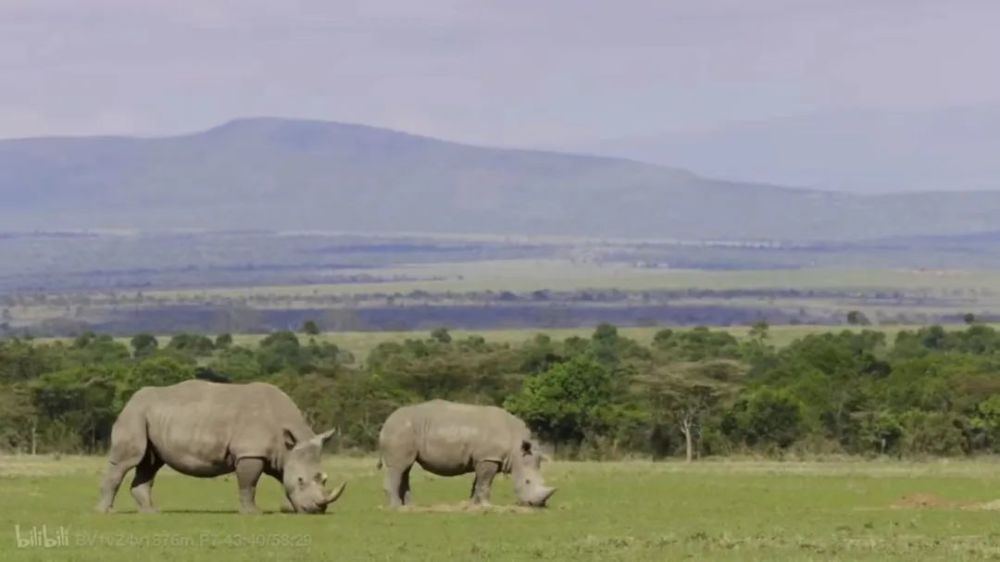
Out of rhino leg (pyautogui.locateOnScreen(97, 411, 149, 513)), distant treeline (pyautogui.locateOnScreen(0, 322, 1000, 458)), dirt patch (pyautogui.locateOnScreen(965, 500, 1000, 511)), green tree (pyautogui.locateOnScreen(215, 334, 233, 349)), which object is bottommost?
green tree (pyautogui.locateOnScreen(215, 334, 233, 349))

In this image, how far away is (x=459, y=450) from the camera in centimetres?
3575

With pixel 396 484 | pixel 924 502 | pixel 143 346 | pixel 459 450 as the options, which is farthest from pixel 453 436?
pixel 143 346

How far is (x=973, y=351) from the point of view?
336 feet

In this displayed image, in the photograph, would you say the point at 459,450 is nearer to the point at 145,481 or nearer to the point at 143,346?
the point at 145,481

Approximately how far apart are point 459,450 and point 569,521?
433 centimetres

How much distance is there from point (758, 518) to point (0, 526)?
11.2m

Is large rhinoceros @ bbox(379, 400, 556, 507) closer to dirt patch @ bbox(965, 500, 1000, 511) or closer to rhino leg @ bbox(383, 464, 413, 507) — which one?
rhino leg @ bbox(383, 464, 413, 507)

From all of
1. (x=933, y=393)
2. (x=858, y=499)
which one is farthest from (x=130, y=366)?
(x=858, y=499)

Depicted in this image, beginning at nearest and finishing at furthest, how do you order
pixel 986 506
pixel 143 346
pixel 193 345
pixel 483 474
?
pixel 986 506, pixel 483 474, pixel 143 346, pixel 193 345

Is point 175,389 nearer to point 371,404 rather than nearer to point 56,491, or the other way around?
point 56,491

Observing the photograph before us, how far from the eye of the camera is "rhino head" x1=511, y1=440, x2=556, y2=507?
3538cm

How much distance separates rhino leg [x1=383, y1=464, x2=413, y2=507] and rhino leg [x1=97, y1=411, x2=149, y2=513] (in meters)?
4.62

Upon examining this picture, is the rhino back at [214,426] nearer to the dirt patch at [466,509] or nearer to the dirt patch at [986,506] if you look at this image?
the dirt patch at [466,509]

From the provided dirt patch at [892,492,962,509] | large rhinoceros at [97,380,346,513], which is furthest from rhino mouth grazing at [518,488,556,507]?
dirt patch at [892,492,962,509]
